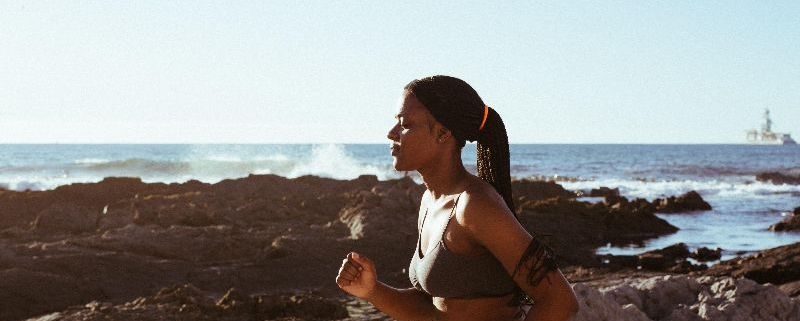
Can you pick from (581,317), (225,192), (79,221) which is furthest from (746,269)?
(225,192)

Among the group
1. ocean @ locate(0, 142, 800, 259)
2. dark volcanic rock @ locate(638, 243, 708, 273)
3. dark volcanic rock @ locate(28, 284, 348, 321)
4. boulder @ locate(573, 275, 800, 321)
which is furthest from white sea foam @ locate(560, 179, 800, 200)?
boulder @ locate(573, 275, 800, 321)

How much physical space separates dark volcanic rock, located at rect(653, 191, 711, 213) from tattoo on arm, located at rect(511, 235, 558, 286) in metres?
26.7

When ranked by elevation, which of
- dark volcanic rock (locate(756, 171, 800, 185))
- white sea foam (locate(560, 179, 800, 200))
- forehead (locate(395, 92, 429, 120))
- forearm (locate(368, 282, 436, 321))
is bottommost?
white sea foam (locate(560, 179, 800, 200))

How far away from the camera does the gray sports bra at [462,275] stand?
9.04 feet

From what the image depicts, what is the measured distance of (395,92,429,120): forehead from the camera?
2.94 metres

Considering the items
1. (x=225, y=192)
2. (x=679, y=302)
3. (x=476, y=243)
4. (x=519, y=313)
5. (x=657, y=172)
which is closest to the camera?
(x=476, y=243)

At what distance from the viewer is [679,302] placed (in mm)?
5629

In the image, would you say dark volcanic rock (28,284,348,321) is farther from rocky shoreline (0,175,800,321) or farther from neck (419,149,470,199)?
neck (419,149,470,199)

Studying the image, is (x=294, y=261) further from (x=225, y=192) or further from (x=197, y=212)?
(x=225, y=192)

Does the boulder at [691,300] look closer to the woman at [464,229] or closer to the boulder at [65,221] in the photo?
the woman at [464,229]

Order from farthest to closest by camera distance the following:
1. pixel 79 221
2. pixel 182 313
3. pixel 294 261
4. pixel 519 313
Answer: pixel 79 221 < pixel 294 261 < pixel 182 313 < pixel 519 313

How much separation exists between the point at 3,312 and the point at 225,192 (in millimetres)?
11987

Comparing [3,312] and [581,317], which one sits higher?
[581,317]

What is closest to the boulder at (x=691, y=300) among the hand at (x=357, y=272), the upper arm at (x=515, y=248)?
the hand at (x=357, y=272)
